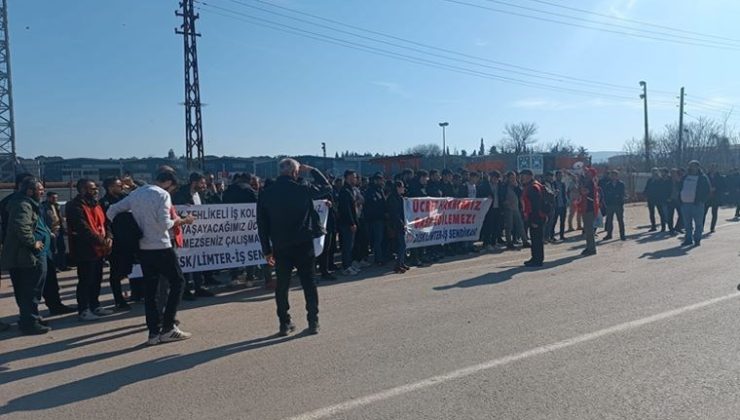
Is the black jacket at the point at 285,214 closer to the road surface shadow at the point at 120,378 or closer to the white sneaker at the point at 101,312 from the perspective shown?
the road surface shadow at the point at 120,378

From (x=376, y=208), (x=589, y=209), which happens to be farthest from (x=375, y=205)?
(x=589, y=209)

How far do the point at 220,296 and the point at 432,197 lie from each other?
5978mm

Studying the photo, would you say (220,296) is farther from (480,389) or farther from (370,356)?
(480,389)

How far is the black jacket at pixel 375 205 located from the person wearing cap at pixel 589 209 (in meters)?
4.67

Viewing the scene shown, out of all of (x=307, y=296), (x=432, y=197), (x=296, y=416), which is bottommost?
(x=296, y=416)

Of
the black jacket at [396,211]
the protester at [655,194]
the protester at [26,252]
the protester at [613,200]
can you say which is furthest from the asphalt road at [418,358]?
the protester at [655,194]

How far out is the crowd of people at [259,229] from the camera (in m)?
6.78

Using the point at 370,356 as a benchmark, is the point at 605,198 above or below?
above

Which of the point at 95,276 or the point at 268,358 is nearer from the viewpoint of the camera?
the point at 268,358

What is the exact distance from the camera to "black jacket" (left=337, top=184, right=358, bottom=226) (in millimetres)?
11547

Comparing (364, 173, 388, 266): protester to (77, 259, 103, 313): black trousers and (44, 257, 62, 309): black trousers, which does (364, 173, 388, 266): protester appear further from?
(44, 257, 62, 309): black trousers

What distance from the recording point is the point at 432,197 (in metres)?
13.9

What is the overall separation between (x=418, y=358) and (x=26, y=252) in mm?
5007

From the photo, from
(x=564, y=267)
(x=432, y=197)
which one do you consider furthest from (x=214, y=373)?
(x=432, y=197)
